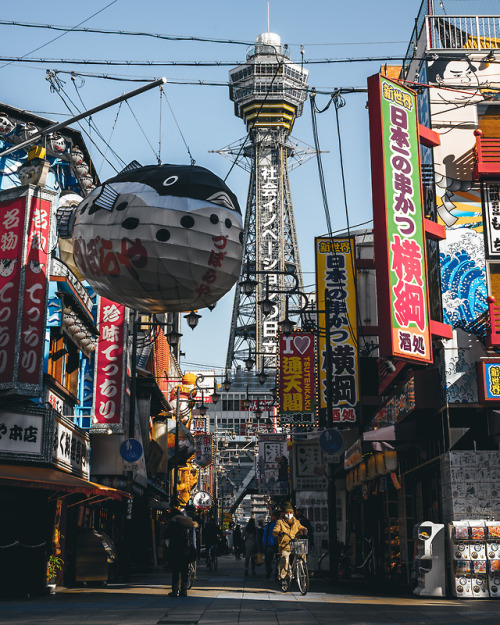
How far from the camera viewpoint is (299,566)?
19.0 m

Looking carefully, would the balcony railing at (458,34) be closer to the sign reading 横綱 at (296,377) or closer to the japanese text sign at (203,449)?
the sign reading 横綱 at (296,377)

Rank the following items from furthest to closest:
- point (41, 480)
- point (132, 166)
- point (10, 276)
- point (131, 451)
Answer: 1. point (131, 451)
2. point (10, 276)
3. point (41, 480)
4. point (132, 166)

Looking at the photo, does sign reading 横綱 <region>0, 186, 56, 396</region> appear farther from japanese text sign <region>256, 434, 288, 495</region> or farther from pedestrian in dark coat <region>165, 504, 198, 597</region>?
japanese text sign <region>256, 434, 288, 495</region>

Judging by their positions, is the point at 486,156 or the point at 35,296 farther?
the point at 486,156

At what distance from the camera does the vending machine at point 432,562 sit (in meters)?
17.9

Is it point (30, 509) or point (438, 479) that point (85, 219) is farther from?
point (438, 479)

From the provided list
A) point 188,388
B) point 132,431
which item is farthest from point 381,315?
point 188,388

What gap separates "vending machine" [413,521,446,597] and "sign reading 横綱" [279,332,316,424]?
13238mm

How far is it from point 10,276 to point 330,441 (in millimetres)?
10370

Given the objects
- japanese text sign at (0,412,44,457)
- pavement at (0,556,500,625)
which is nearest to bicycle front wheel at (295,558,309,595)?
pavement at (0,556,500,625)

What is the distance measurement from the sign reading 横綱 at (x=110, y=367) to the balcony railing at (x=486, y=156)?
10.9 meters

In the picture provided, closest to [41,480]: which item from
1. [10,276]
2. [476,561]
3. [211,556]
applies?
[10,276]

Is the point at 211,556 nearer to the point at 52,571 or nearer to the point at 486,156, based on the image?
the point at 52,571

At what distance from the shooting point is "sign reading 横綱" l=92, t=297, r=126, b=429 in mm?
24484
